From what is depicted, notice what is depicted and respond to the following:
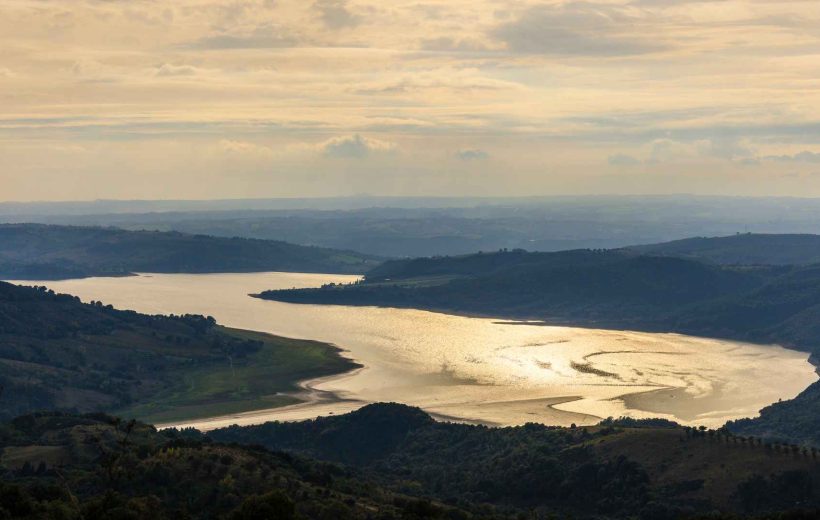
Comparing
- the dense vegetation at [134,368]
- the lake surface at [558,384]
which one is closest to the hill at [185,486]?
the lake surface at [558,384]

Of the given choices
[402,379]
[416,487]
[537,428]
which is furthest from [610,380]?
[416,487]

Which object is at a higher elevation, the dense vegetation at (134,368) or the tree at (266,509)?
the tree at (266,509)

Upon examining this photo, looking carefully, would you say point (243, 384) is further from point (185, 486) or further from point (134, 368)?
point (185, 486)

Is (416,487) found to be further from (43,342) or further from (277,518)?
(43,342)

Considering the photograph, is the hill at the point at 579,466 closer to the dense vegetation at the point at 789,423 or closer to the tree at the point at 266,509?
the dense vegetation at the point at 789,423

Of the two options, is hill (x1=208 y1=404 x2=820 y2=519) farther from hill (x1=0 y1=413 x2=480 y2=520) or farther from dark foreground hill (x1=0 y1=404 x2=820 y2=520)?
hill (x1=0 y1=413 x2=480 y2=520)

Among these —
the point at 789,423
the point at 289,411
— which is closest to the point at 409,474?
the point at 289,411

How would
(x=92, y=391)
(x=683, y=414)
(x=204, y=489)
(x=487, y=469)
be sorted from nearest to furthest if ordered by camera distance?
(x=204, y=489)
(x=487, y=469)
(x=683, y=414)
(x=92, y=391)
